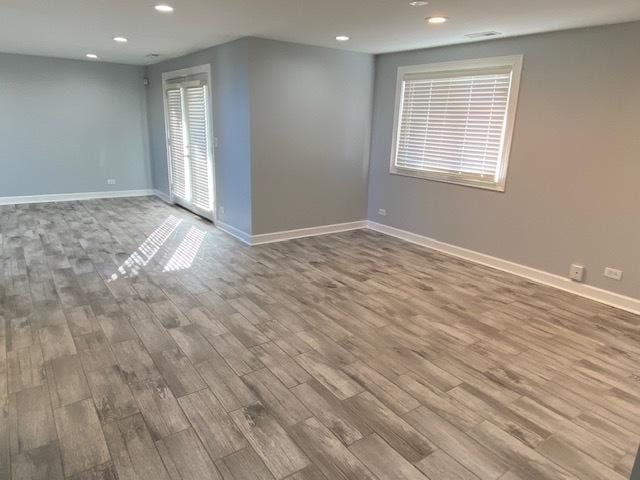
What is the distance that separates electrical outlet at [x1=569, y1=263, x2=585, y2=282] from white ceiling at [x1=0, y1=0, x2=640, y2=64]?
6.93 ft

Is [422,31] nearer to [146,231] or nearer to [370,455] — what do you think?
[370,455]

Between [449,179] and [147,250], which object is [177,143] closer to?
[147,250]

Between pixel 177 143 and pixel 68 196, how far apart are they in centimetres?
241

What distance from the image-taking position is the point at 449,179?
4965 millimetres

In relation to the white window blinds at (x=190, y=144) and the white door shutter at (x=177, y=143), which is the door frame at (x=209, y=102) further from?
the white door shutter at (x=177, y=143)

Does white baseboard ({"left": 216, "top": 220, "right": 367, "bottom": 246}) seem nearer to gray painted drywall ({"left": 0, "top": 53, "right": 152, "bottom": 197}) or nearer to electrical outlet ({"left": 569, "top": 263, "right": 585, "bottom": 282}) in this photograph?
electrical outlet ({"left": 569, "top": 263, "right": 585, "bottom": 282})

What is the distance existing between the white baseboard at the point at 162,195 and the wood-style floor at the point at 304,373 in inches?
122

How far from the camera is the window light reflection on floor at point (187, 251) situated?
173 inches

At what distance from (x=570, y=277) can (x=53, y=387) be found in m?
4.30

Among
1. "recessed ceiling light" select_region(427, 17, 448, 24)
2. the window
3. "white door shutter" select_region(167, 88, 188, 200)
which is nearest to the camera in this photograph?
"recessed ceiling light" select_region(427, 17, 448, 24)

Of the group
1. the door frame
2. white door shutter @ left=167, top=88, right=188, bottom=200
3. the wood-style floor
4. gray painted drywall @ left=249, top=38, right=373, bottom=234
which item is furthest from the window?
white door shutter @ left=167, top=88, right=188, bottom=200

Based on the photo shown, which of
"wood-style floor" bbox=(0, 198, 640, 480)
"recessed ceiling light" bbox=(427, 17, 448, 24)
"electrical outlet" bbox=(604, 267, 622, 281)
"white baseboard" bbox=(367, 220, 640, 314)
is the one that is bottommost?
"wood-style floor" bbox=(0, 198, 640, 480)

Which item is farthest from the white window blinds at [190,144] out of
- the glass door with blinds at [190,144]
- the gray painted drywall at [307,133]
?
the gray painted drywall at [307,133]

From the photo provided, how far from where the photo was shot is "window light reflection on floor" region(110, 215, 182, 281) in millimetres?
4227
